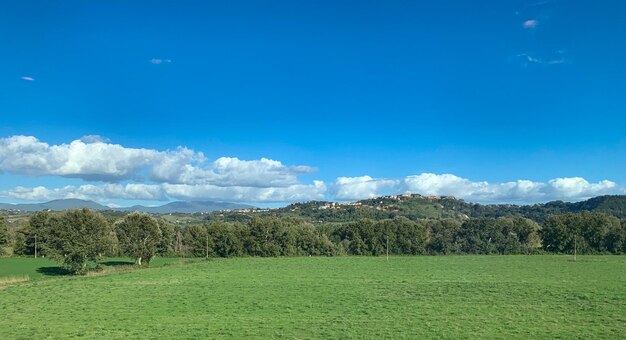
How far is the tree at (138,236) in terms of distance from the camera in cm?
6938

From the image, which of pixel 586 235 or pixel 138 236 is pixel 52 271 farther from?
pixel 586 235

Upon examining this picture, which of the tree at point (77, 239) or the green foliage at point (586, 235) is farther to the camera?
the green foliage at point (586, 235)

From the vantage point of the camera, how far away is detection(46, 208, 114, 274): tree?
191 ft

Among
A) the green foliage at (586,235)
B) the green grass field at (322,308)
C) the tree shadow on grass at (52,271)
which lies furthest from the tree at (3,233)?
the green foliage at (586,235)

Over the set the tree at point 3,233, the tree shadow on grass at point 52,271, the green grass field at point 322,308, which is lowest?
the tree shadow on grass at point 52,271

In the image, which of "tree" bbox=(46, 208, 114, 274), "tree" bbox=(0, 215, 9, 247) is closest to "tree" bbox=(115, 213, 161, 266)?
"tree" bbox=(46, 208, 114, 274)

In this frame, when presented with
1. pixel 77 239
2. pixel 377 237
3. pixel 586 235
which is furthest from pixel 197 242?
pixel 586 235

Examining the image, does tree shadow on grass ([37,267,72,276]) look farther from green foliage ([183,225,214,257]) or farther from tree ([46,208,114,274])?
green foliage ([183,225,214,257])

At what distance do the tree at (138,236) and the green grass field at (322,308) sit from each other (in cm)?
1967

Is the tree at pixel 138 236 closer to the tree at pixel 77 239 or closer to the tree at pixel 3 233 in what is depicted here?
the tree at pixel 77 239

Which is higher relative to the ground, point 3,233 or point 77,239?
point 77,239

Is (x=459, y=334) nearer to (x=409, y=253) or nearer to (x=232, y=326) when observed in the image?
(x=232, y=326)

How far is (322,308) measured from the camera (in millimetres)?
30734

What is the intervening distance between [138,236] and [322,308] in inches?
1823
